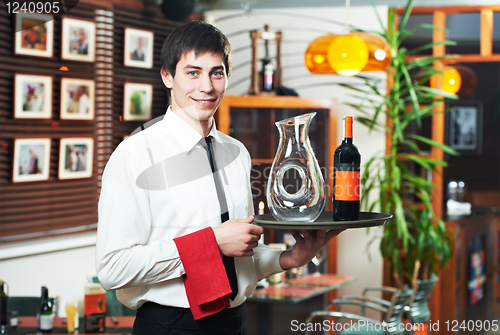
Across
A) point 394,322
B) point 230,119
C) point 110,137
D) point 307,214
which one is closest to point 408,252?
point 394,322

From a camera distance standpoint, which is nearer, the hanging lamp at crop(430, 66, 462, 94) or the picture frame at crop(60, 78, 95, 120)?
the picture frame at crop(60, 78, 95, 120)

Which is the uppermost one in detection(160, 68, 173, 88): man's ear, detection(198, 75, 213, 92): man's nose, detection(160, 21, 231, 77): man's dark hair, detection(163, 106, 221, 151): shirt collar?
detection(160, 21, 231, 77): man's dark hair

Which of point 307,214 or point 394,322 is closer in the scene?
point 307,214

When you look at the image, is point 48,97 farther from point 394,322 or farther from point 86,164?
point 394,322

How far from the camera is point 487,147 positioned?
721 cm

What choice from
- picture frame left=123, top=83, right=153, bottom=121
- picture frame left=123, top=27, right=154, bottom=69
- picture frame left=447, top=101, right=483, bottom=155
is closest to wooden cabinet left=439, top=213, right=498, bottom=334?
picture frame left=447, top=101, right=483, bottom=155

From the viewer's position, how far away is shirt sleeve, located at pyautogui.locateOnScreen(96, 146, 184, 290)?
1395 mm

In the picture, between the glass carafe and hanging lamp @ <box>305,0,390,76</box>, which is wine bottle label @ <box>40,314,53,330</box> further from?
hanging lamp @ <box>305,0,390,76</box>

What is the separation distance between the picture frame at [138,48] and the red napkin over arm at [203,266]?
2.73 m

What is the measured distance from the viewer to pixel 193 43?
1.51m

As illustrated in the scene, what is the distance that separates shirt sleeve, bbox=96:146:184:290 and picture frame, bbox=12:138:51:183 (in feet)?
6.59

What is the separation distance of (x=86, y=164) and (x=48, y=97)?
49 cm

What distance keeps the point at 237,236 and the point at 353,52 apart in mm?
1936

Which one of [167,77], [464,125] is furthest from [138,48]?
[464,125]
